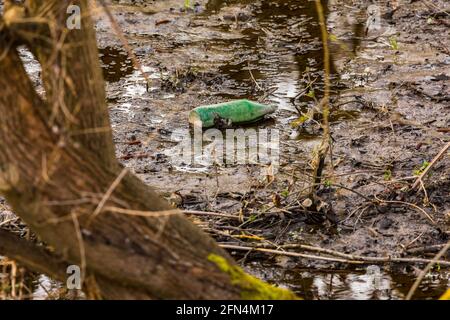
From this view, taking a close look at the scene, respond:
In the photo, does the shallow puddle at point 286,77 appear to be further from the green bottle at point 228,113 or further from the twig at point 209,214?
the twig at point 209,214

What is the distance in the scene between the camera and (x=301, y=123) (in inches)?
274

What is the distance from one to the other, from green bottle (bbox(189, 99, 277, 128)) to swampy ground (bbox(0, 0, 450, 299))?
0.11m

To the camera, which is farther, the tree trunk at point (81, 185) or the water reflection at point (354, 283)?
the water reflection at point (354, 283)

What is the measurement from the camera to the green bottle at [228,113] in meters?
6.89

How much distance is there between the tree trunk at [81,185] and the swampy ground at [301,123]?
1194mm

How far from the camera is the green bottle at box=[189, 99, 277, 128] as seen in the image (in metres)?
6.89

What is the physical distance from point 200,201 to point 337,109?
5.95 feet

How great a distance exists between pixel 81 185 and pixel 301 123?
3.55 metres

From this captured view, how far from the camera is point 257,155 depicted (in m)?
6.51
